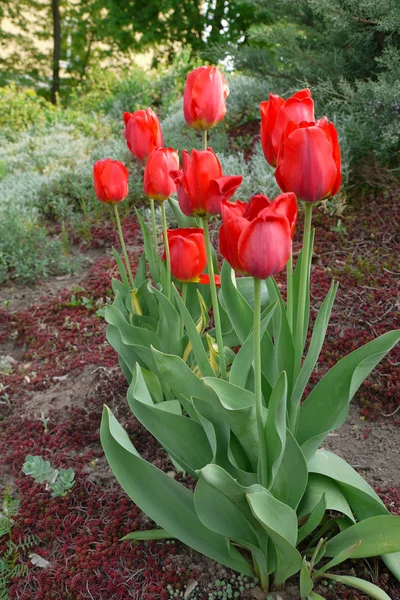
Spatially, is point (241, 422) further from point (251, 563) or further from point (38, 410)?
point (38, 410)

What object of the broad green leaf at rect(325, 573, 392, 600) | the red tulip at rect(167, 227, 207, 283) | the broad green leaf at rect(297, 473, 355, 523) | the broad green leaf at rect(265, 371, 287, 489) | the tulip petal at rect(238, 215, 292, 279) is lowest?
the broad green leaf at rect(325, 573, 392, 600)

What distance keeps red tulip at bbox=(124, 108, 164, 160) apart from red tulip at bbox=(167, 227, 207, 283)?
339mm

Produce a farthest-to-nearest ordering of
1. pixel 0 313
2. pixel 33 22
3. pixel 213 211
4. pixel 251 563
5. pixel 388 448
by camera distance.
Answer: pixel 33 22
pixel 0 313
pixel 388 448
pixel 251 563
pixel 213 211

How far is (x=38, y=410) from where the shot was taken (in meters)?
2.59

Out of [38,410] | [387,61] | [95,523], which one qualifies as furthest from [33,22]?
[95,523]

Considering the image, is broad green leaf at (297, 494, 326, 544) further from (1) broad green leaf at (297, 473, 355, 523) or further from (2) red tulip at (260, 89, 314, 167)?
(2) red tulip at (260, 89, 314, 167)

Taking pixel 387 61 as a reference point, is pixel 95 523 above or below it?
below

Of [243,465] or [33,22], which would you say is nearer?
[243,465]

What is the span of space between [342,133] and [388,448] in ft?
7.09

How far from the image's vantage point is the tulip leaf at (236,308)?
66.3 inches

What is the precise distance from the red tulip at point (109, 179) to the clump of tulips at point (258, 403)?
0.15 meters

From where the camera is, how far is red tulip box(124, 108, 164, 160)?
73.7 inches

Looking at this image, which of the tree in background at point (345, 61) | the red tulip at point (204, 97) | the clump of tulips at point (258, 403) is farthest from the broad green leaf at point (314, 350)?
the tree in background at point (345, 61)

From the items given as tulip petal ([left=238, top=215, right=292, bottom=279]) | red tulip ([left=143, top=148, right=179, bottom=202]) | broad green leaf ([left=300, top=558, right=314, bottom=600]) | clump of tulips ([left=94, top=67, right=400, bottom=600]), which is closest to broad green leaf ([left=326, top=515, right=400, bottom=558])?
clump of tulips ([left=94, top=67, right=400, bottom=600])
